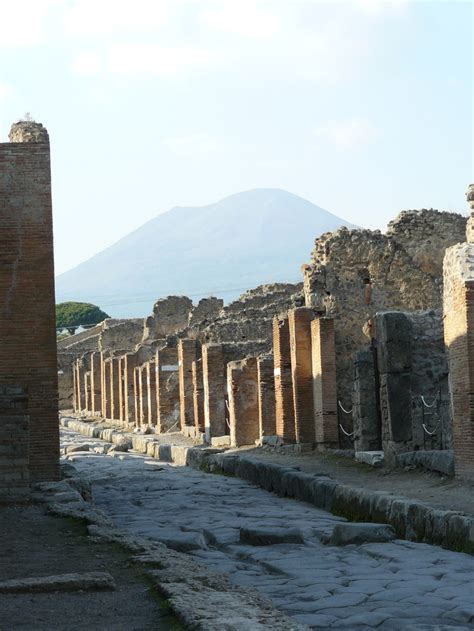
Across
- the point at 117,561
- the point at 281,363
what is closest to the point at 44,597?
the point at 117,561

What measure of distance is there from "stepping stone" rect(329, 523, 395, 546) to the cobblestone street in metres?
0.15

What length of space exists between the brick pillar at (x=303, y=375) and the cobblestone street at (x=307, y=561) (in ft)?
15.5

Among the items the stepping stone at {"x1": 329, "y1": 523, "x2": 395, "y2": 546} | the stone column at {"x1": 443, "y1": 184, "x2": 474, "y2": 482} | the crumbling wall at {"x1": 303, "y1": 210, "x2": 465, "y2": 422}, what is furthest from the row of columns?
the stepping stone at {"x1": 329, "y1": 523, "x2": 395, "y2": 546}

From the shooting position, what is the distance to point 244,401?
2441cm

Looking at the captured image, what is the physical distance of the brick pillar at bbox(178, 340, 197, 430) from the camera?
31.0m

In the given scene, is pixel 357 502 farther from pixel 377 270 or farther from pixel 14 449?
pixel 377 270

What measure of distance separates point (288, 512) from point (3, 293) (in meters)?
4.92

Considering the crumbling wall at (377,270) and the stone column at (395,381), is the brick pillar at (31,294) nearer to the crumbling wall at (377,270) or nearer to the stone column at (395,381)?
the stone column at (395,381)

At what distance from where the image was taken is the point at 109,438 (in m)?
35.1

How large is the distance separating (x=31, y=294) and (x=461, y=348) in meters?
5.60

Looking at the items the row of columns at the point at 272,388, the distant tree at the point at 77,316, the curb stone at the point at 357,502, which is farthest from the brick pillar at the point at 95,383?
the distant tree at the point at 77,316

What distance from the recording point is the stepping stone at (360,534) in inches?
396

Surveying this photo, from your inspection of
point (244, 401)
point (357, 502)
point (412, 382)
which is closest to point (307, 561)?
point (357, 502)

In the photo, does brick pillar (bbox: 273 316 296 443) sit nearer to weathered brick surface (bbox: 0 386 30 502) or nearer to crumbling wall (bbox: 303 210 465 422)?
crumbling wall (bbox: 303 210 465 422)
